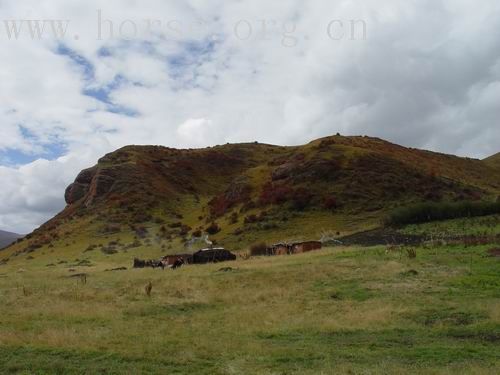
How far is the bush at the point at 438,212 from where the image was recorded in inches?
2122

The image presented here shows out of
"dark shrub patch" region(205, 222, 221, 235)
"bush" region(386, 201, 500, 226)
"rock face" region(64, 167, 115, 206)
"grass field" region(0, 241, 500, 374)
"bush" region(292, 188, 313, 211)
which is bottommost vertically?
"grass field" region(0, 241, 500, 374)

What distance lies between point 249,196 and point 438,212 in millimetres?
31830

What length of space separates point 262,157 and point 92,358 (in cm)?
11974

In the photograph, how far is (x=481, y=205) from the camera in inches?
2153

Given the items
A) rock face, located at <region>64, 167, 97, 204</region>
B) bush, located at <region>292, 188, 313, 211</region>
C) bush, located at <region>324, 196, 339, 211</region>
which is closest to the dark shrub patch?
bush, located at <region>292, 188, 313, 211</region>

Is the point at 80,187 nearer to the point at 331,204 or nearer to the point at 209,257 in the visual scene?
the point at 331,204

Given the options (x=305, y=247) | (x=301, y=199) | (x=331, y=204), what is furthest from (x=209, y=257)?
(x=301, y=199)

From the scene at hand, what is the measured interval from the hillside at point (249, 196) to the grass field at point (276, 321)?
28.8 meters

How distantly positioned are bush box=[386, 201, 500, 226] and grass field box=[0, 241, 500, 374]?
892 inches

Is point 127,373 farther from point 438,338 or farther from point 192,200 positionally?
point 192,200

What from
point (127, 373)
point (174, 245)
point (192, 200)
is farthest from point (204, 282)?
point (192, 200)

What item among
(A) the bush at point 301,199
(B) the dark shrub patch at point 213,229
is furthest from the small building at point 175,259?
(A) the bush at point 301,199

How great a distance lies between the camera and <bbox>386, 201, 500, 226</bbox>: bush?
177ft

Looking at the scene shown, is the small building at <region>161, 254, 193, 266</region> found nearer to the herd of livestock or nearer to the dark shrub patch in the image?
the herd of livestock
